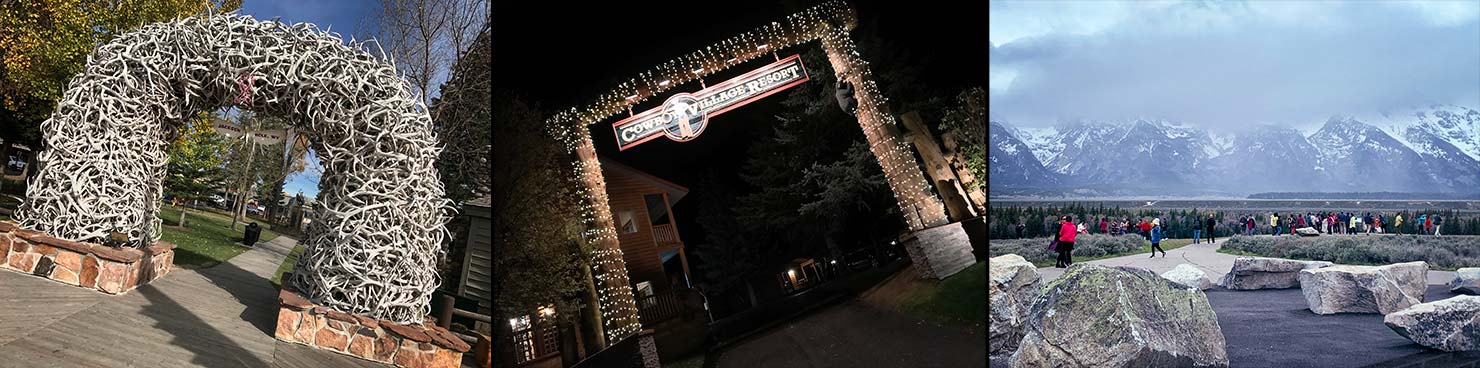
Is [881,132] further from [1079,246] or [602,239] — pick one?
[1079,246]

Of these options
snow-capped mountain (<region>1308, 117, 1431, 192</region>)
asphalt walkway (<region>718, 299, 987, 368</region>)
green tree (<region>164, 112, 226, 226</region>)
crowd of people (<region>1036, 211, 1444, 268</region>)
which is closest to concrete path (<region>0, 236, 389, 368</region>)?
green tree (<region>164, 112, 226, 226</region>)

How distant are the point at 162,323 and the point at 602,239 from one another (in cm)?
203

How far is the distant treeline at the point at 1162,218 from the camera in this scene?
21.4 ft

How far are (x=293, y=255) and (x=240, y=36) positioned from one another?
1136 mm

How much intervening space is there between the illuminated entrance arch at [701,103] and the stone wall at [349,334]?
96cm

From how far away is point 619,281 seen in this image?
4.13 metres

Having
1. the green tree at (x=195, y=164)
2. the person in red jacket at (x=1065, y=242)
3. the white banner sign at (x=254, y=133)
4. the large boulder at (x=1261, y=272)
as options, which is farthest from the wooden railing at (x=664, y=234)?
the large boulder at (x=1261, y=272)

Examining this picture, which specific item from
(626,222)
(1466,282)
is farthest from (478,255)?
(1466,282)

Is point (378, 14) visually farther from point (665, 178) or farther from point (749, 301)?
point (749, 301)

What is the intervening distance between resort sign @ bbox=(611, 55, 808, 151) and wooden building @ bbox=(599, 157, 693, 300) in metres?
0.20

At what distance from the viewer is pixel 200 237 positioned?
422 centimetres

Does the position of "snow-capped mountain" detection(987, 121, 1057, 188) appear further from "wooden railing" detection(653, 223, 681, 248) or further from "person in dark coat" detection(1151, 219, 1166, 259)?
"wooden railing" detection(653, 223, 681, 248)

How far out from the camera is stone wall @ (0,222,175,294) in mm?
3705

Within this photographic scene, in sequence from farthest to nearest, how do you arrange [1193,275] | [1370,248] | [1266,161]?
[1370,248] → [1266,161] → [1193,275]
